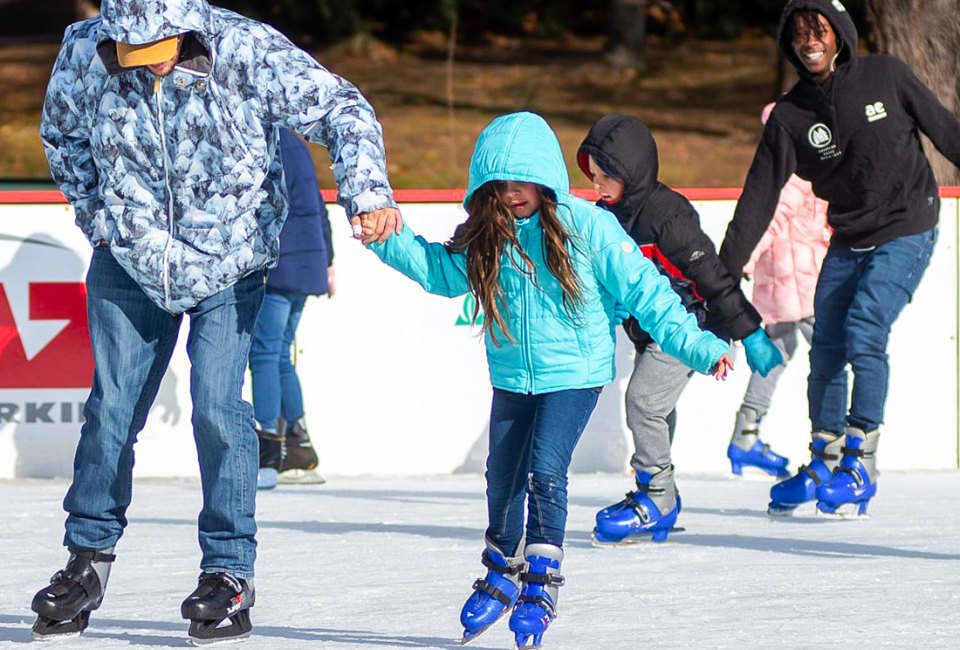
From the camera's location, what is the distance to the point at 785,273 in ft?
25.6

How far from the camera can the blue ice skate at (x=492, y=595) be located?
418 cm

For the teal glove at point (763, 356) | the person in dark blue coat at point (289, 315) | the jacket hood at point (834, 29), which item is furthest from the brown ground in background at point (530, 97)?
the teal glove at point (763, 356)

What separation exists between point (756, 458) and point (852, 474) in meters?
1.69

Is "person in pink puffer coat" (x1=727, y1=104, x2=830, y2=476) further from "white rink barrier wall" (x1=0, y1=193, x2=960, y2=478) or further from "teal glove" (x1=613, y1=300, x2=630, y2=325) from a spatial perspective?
"teal glove" (x1=613, y1=300, x2=630, y2=325)

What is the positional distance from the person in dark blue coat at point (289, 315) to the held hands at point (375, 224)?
10.3 ft

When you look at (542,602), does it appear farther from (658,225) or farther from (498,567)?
(658,225)

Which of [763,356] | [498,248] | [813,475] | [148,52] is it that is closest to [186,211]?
[148,52]

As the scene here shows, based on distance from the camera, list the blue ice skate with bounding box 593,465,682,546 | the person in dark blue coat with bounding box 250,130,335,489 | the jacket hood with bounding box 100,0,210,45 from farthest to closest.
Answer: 1. the person in dark blue coat with bounding box 250,130,335,489
2. the blue ice skate with bounding box 593,465,682,546
3. the jacket hood with bounding box 100,0,210,45

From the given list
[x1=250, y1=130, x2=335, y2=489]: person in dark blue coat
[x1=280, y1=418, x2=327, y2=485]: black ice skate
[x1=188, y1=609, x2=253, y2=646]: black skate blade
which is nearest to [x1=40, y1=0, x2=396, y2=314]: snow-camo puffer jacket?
[x1=188, y1=609, x2=253, y2=646]: black skate blade

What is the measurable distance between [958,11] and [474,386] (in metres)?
3.69

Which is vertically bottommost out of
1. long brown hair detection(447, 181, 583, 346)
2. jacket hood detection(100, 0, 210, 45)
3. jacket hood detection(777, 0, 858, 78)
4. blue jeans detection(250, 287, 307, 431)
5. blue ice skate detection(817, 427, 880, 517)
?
blue jeans detection(250, 287, 307, 431)

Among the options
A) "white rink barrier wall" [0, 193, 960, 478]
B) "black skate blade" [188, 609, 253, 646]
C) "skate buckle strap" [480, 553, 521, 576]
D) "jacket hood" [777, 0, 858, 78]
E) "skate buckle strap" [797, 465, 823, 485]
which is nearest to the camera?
"black skate blade" [188, 609, 253, 646]

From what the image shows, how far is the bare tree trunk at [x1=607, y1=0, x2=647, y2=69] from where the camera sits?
28.3 meters

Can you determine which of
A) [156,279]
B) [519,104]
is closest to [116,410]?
[156,279]
